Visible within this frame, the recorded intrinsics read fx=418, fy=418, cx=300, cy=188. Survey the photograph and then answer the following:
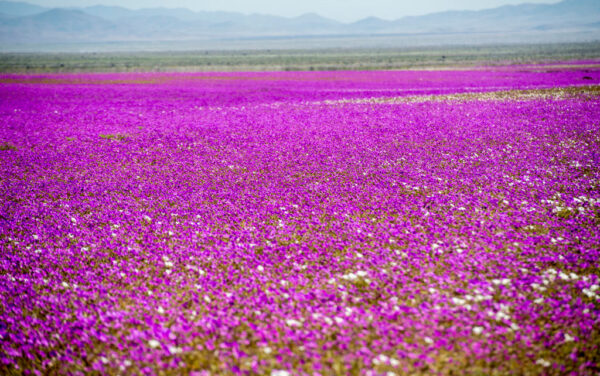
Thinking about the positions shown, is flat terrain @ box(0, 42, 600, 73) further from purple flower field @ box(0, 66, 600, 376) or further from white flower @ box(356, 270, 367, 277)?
white flower @ box(356, 270, 367, 277)

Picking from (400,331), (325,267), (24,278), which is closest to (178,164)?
(24,278)

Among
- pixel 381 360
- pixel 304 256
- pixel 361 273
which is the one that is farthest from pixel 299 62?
pixel 381 360

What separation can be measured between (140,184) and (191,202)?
268cm

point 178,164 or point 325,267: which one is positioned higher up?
point 178,164

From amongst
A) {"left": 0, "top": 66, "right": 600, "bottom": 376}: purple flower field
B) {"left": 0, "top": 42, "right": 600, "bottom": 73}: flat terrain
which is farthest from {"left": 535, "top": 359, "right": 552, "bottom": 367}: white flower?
{"left": 0, "top": 42, "right": 600, "bottom": 73}: flat terrain

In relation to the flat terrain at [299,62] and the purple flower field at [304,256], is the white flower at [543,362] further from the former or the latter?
the flat terrain at [299,62]

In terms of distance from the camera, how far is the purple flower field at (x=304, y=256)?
5.48 m

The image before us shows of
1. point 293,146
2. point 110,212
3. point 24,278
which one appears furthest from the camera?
point 293,146

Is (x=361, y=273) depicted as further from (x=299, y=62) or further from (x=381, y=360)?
(x=299, y=62)

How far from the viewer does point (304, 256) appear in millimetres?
8078

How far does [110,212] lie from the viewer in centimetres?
1059

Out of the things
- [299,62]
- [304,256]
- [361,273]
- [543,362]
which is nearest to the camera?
[543,362]

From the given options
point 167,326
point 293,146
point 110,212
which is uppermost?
point 293,146

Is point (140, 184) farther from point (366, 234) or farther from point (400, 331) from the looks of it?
point (400, 331)
